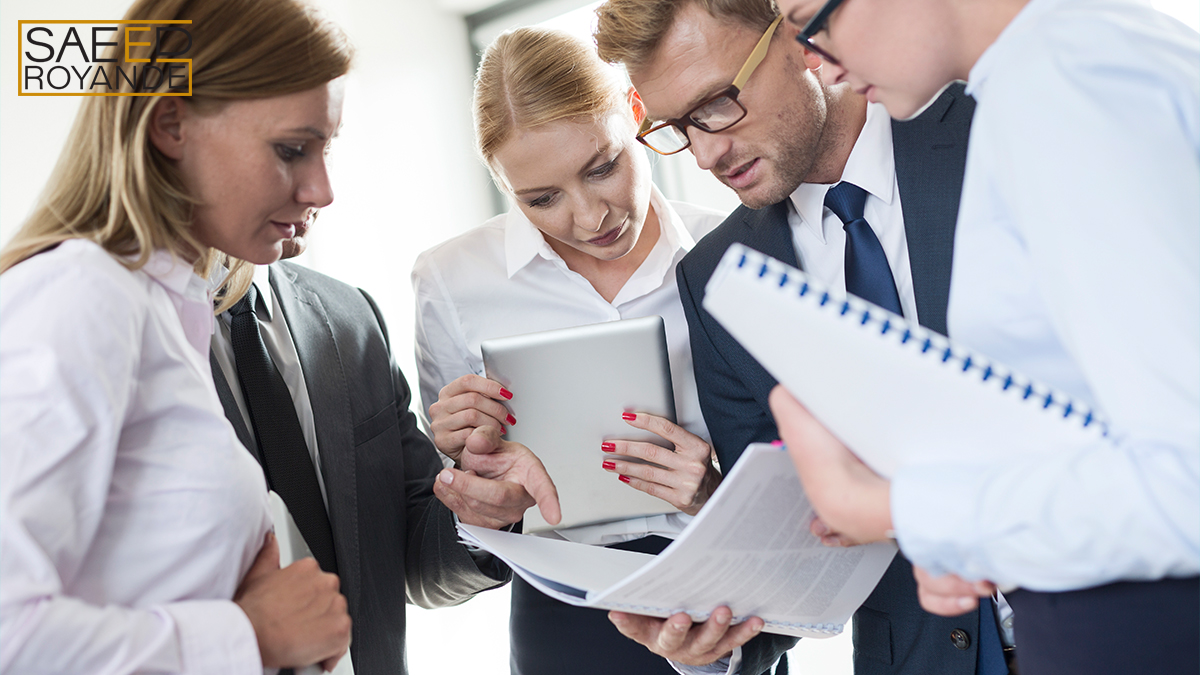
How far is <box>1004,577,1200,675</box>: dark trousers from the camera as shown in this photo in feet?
2.29

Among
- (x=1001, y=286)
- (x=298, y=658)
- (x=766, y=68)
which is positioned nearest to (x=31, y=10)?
(x=766, y=68)

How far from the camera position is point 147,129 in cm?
100

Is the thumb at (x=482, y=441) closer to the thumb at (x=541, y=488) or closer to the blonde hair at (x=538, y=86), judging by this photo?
the thumb at (x=541, y=488)

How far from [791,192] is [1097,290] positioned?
102cm

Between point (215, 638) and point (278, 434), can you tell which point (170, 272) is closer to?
point (215, 638)

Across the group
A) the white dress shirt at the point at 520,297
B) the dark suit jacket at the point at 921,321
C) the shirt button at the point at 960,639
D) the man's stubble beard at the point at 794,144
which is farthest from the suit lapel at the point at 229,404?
the shirt button at the point at 960,639

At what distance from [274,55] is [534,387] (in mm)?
808

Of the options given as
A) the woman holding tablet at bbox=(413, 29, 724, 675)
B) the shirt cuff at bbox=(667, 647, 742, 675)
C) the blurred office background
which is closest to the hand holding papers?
the shirt cuff at bbox=(667, 647, 742, 675)

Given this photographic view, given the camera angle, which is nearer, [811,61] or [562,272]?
[811,61]

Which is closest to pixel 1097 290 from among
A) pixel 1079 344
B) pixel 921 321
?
pixel 1079 344

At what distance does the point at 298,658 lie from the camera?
98cm

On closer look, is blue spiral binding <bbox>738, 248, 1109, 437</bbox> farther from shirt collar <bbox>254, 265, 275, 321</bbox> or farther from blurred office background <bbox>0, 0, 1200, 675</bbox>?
blurred office background <bbox>0, 0, 1200, 675</bbox>

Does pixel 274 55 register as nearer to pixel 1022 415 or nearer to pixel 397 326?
pixel 1022 415

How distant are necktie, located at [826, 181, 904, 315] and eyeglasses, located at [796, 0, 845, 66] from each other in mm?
538
